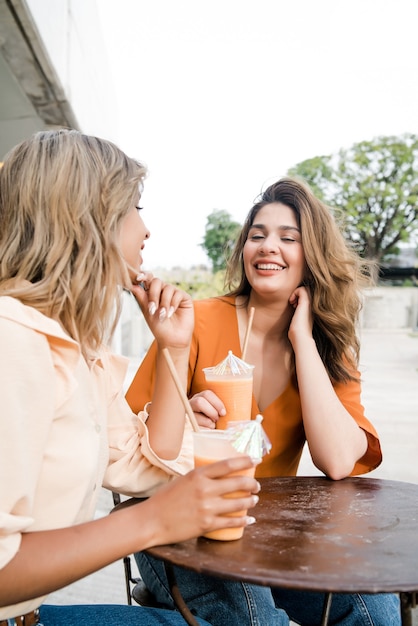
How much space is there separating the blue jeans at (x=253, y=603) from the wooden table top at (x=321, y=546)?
258 millimetres

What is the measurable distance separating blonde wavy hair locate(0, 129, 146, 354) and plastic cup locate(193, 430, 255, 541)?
35 cm

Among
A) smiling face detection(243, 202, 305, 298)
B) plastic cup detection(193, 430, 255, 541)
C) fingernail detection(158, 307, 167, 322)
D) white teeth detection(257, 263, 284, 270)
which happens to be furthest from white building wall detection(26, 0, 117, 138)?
plastic cup detection(193, 430, 255, 541)

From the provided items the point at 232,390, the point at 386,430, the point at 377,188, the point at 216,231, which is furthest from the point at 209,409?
Answer: the point at 216,231

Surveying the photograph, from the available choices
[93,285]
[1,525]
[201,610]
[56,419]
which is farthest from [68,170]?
[201,610]

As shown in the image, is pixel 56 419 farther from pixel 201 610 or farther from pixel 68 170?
pixel 201 610

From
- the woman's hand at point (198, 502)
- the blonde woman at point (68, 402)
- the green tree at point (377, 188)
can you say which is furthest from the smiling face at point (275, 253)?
the green tree at point (377, 188)

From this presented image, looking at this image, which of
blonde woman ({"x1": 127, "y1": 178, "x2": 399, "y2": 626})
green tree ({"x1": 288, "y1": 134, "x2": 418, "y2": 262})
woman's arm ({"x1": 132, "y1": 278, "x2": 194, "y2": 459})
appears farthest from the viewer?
green tree ({"x1": 288, "y1": 134, "x2": 418, "y2": 262})

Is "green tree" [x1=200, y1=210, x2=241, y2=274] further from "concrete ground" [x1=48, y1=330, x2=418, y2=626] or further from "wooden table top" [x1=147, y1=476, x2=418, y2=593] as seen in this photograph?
"wooden table top" [x1=147, y1=476, x2=418, y2=593]

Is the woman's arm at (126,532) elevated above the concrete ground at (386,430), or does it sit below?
above

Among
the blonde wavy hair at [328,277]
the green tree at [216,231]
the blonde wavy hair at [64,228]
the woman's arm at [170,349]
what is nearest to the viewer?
the blonde wavy hair at [64,228]

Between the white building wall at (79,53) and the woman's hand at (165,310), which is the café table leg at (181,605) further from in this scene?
the white building wall at (79,53)

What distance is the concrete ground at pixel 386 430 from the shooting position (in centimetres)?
286

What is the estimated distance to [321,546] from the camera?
1189 mm

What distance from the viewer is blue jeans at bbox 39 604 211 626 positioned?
4.07 feet
